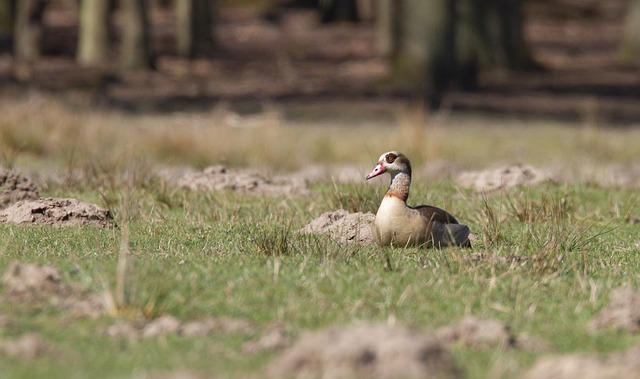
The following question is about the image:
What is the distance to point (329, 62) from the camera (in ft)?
106

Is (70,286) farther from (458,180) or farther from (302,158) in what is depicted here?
(302,158)

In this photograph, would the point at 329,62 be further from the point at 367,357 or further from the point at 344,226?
the point at 367,357

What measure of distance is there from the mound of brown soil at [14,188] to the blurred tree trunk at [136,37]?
16139 millimetres

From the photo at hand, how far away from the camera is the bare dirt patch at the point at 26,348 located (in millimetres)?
5203

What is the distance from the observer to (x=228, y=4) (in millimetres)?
49875

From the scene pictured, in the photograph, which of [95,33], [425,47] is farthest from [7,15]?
[425,47]

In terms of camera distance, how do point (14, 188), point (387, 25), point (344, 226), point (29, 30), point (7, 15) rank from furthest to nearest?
point (7, 15), point (387, 25), point (29, 30), point (14, 188), point (344, 226)

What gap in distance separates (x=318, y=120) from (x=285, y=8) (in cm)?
2932

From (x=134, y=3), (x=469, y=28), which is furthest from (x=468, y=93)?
(x=134, y=3)

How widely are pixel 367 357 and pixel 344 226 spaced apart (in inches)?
148

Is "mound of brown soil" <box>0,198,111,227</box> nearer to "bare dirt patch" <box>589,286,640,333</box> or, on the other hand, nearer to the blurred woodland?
"bare dirt patch" <box>589,286,640,333</box>

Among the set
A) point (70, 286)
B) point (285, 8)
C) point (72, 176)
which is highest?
point (70, 286)

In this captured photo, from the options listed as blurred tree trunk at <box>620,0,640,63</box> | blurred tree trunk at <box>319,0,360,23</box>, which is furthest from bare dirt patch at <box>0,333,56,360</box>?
blurred tree trunk at <box>319,0,360,23</box>

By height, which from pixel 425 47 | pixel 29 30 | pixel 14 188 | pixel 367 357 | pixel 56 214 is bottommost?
pixel 29 30
